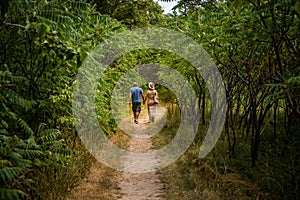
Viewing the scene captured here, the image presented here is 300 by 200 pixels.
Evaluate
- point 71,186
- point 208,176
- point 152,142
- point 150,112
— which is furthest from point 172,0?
point 150,112

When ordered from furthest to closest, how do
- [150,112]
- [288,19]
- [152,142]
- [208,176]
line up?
[150,112]
[152,142]
[208,176]
[288,19]

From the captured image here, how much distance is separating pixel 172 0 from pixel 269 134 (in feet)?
12.2

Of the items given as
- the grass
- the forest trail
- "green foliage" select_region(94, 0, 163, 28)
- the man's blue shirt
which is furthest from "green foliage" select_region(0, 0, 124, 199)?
"green foliage" select_region(94, 0, 163, 28)

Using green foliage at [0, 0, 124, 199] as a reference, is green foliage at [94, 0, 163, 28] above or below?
above

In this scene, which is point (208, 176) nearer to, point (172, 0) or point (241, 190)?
point (241, 190)

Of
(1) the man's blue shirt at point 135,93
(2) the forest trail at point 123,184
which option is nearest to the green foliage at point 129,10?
(1) the man's blue shirt at point 135,93

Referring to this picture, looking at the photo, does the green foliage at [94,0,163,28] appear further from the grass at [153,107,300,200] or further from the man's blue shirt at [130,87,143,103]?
the grass at [153,107,300,200]

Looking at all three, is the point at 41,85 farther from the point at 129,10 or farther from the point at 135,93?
the point at 129,10

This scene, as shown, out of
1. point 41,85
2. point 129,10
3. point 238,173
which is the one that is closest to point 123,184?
point 238,173

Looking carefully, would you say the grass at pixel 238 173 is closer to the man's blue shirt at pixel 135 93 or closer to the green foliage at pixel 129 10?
the man's blue shirt at pixel 135 93

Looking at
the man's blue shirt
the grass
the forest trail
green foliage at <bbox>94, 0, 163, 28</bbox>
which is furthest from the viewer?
green foliage at <bbox>94, 0, 163, 28</bbox>

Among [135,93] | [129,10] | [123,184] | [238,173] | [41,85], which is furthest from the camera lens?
[129,10]

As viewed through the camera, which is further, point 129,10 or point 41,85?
point 129,10

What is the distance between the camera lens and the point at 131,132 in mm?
12445
